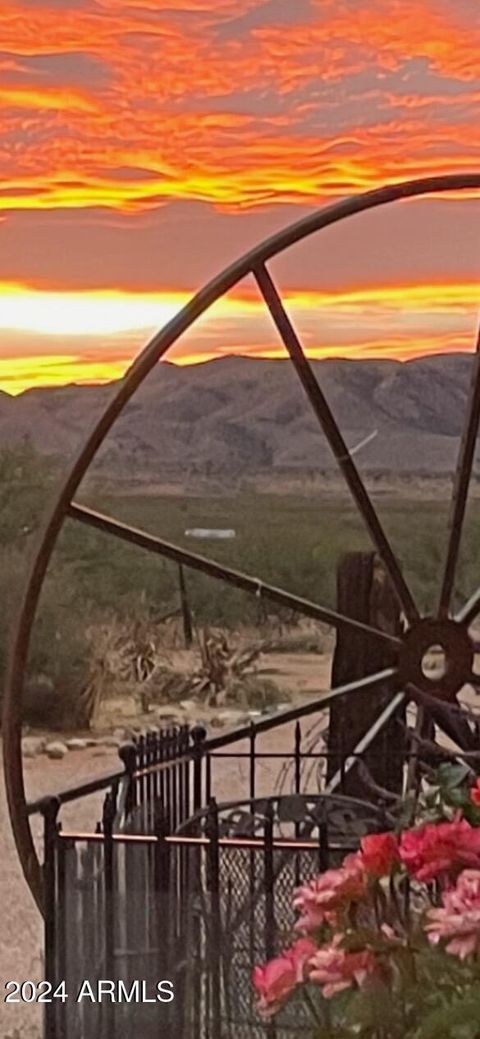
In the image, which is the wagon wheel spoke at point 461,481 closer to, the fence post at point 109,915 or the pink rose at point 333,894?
the fence post at point 109,915

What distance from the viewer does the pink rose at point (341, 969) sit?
0.96 metres

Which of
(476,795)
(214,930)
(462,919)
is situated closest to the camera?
(462,919)

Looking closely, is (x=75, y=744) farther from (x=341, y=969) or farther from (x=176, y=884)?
(x=341, y=969)

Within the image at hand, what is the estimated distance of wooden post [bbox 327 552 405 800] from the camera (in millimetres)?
1459

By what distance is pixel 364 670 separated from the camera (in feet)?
4.88

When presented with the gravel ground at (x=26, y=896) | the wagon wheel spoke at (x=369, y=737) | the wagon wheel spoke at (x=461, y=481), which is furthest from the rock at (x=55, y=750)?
the wagon wheel spoke at (x=461, y=481)

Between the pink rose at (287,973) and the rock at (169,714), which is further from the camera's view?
the rock at (169,714)

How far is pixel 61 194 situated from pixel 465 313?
41 cm

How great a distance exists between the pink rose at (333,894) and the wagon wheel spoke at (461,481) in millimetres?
505

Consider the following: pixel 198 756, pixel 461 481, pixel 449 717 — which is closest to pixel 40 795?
pixel 198 756

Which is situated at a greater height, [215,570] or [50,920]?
[215,570]

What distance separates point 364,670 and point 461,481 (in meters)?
0.21

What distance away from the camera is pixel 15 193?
1481 mm

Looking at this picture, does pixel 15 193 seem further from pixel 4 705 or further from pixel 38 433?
pixel 4 705
